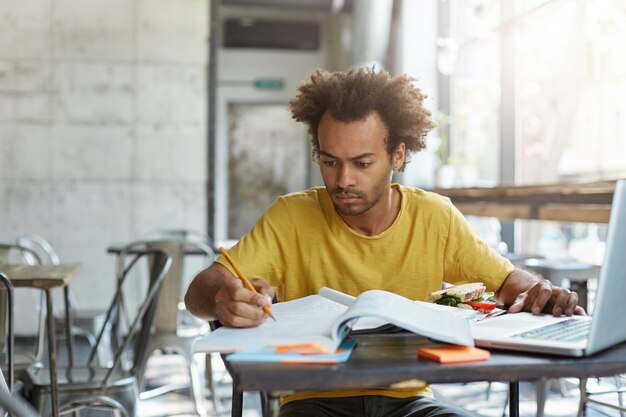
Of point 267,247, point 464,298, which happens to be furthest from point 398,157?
point 464,298

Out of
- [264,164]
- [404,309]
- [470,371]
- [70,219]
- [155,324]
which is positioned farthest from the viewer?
[264,164]

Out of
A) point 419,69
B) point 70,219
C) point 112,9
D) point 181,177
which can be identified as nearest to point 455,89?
point 419,69

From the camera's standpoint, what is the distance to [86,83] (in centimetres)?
590

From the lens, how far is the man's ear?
185cm

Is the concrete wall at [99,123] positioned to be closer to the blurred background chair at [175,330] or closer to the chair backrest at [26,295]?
the chair backrest at [26,295]

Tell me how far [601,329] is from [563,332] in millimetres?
115

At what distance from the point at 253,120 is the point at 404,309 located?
9.15 m

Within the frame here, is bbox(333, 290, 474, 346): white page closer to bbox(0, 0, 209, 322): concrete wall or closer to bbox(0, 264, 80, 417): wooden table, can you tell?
bbox(0, 264, 80, 417): wooden table

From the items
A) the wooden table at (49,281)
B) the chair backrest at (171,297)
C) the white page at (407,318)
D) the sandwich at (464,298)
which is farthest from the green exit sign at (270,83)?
the white page at (407,318)

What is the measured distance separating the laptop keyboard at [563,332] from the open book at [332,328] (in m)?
0.10

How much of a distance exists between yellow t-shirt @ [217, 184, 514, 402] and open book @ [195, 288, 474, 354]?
419 mm

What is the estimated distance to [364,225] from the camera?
1782 millimetres

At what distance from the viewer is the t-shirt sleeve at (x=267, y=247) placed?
1.71m

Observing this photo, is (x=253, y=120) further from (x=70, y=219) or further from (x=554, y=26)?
(x=554, y=26)
